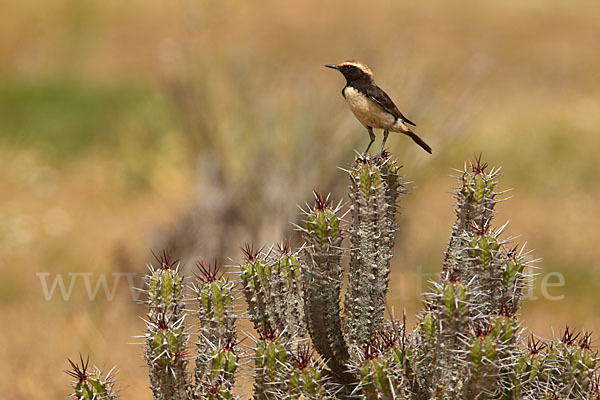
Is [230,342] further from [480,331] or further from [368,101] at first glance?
[368,101]

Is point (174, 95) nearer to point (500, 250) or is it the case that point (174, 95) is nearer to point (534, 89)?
point (500, 250)

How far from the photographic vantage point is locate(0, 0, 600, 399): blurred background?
9195 mm

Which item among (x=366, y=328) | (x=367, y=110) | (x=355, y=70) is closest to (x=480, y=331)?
(x=366, y=328)

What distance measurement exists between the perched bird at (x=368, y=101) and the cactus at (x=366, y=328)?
0.24 metres

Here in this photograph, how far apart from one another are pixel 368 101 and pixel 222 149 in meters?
6.27

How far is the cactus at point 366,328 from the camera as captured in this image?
128 inches

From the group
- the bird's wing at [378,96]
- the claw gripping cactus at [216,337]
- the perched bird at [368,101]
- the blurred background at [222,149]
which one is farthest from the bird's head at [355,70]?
the blurred background at [222,149]

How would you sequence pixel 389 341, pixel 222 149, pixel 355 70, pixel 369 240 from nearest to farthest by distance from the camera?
pixel 389 341 → pixel 369 240 → pixel 355 70 → pixel 222 149

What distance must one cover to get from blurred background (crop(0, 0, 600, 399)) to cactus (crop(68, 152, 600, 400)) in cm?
326

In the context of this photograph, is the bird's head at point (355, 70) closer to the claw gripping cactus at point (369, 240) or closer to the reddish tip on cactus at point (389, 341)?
the claw gripping cactus at point (369, 240)

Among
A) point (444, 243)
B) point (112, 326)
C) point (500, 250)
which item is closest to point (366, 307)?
point (500, 250)

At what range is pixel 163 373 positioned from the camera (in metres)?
3.49

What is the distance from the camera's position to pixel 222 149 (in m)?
10.0

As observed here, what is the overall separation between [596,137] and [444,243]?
6.31 meters
